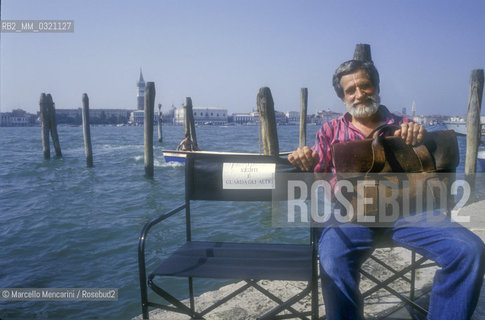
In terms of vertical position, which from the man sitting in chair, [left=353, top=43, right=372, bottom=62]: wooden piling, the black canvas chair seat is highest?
[left=353, top=43, right=372, bottom=62]: wooden piling

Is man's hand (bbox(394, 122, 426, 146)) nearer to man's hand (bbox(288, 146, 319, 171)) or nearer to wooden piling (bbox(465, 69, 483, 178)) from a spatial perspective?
man's hand (bbox(288, 146, 319, 171))

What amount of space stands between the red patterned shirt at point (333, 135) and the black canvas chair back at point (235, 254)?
0.24 meters

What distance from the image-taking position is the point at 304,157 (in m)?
2.10

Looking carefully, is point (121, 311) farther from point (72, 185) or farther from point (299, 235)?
point (72, 185)

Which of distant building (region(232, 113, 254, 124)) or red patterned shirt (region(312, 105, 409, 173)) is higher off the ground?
distant building (region(232, 113, 254, 124))

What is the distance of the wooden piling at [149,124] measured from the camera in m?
14.1

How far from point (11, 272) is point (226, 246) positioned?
A: 4.81 metres

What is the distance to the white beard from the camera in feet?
7.41

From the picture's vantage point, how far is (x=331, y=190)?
215 centimetres

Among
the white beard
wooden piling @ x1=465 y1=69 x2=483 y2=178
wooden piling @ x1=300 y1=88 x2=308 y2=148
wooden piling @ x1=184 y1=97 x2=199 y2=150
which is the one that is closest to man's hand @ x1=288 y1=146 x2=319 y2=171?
the white beard

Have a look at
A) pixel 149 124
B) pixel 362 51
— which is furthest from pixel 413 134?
pixel 149 124

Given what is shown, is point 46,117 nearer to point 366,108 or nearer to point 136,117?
point 366,108

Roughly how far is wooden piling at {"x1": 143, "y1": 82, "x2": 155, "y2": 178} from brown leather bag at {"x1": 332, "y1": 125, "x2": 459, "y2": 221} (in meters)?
12.7

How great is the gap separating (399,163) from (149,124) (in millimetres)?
13187
